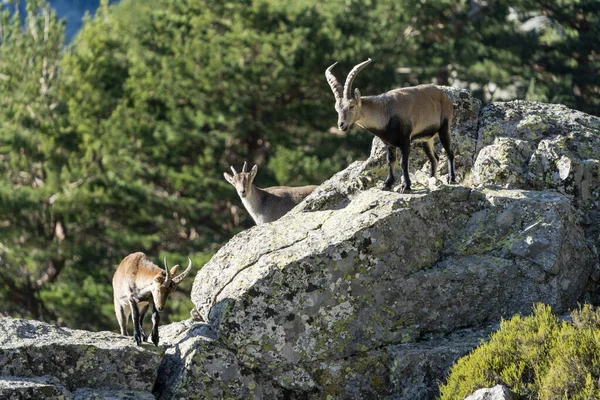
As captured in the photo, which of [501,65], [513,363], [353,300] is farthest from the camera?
[501,65]

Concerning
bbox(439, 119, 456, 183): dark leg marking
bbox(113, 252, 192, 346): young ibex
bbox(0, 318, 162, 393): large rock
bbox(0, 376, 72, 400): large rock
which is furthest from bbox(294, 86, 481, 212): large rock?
bbox(0, 376, 72, 400): large rock

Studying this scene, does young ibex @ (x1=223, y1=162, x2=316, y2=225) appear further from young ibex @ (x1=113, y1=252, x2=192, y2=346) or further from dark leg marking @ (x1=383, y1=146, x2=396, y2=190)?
dark leg marking @ (x1=383, y1=146, x2=396, y2=190)

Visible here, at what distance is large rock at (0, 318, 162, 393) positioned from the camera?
10.0 metres

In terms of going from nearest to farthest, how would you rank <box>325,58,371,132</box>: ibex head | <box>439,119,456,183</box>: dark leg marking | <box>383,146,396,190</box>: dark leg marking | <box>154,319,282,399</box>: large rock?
1. <box>154,319,282,399</box>: large rock
2. <box>325,58,371,132</box>: ibex head
3. <box>383,146,396,190</box>: dark leg marking
4. <box>439,119,456,183</box>: dark leg marking

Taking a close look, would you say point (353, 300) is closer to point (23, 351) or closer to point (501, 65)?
point (23, 351)

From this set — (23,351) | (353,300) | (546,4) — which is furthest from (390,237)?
(546,4)

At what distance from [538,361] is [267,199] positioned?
8109mm

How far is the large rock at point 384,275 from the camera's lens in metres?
10.7

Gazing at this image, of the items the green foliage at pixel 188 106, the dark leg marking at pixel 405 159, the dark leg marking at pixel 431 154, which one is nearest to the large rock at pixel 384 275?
the dark leg marking at pixel 405 159

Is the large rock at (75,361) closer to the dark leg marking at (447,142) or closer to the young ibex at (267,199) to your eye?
the dark leg marking at (447,142)

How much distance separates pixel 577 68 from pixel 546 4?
117 inches

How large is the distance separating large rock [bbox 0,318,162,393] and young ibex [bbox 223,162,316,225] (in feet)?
21.2

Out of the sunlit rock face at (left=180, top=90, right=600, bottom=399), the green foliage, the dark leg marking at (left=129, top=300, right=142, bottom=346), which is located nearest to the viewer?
the sunlit rock face at (left=180, top=90, right=600, bottom=399)

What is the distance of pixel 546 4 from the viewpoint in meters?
32.2
